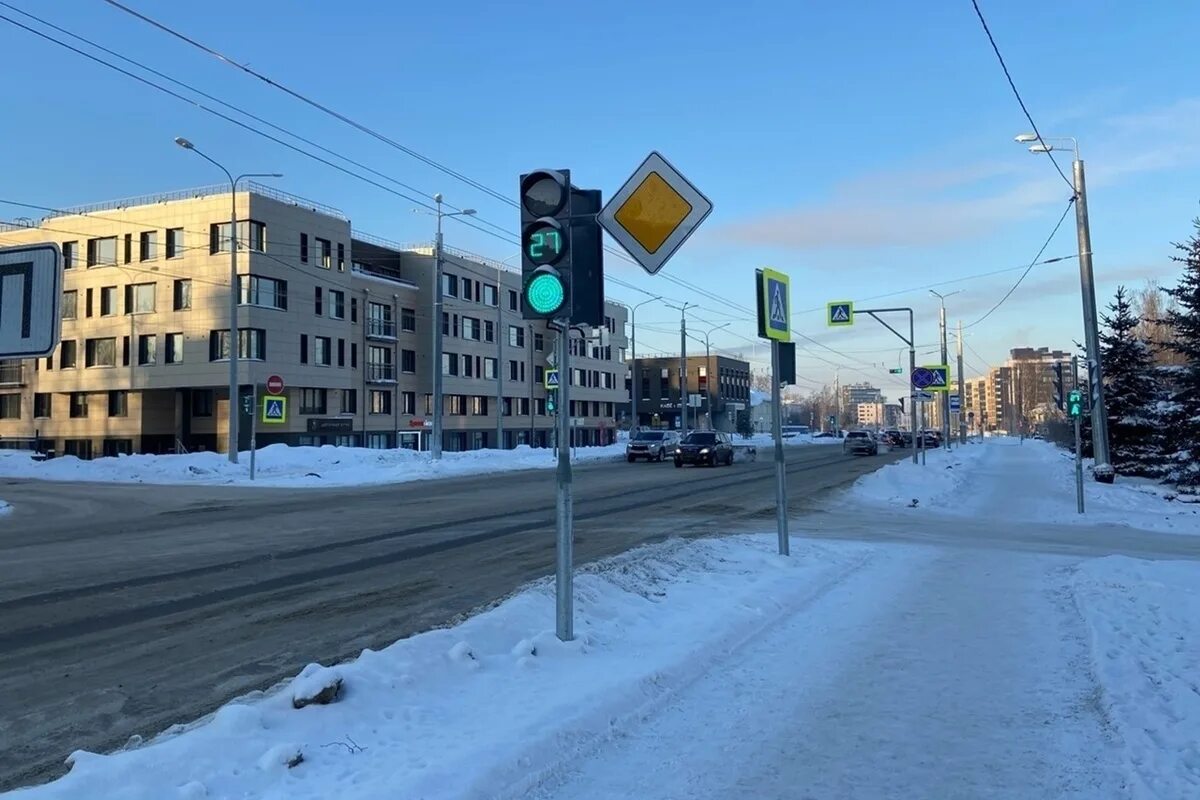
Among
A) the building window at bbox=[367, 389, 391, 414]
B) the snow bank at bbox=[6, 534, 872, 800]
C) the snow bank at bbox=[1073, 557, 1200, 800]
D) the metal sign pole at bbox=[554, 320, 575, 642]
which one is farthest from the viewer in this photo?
the building window at bbox=[367, 389, 391, 414]

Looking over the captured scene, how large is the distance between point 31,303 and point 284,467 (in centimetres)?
3512

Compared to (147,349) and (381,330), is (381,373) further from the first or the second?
(147,349)

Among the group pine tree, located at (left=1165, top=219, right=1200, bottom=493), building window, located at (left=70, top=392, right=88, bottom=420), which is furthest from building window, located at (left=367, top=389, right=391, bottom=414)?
pine tree, located at (left=1165, top=219, right=1200, bottom=493)

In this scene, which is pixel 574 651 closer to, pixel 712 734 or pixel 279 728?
pixel 712 734

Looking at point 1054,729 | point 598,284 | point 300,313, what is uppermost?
point 300,313

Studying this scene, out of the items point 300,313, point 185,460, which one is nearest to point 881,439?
point 300,313

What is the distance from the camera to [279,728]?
15.7 feet

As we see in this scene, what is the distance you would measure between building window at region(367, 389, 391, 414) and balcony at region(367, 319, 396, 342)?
137 inches

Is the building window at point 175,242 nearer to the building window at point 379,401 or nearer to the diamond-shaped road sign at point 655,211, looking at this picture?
the building window at point 379,401

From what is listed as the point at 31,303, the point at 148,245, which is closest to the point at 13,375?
the point at 148,245

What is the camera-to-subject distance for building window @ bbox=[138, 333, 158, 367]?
49.8 m

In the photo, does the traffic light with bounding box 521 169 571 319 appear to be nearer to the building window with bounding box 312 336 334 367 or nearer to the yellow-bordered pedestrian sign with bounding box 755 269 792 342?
the yellow-bordered pedestrian sign with bounding box 755 269 792 342

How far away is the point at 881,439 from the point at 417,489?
66.4 meters

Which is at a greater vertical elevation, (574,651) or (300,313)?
(300,313)
